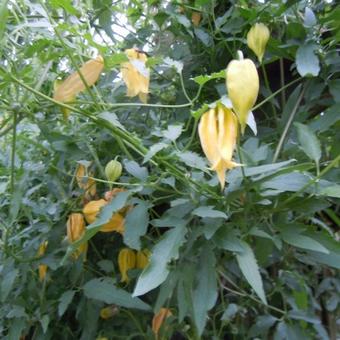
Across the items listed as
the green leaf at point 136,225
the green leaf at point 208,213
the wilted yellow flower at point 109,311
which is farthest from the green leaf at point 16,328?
the green leaf at point 208,213

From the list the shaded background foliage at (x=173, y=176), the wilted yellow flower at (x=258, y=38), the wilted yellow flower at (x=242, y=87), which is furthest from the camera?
the wilted yellow flower at (x=258, y=38)

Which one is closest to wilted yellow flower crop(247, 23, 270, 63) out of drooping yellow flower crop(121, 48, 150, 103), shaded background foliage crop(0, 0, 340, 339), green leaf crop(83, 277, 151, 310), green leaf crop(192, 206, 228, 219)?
shaded background foliage crop(0, 0, 340, 339)

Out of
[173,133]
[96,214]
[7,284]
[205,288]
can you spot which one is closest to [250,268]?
[205,288]

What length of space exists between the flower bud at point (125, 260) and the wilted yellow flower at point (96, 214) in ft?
0.15

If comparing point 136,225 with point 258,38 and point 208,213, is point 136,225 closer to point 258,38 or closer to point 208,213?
point 208,213

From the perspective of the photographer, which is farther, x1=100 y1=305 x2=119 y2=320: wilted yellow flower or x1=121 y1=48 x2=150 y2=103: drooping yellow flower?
x1=100 y1=305 x2=119 y2=320: wilted yellow flower

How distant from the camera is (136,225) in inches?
25.5

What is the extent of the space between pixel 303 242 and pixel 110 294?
261 mm

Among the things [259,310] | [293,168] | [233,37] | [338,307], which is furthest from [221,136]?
[338,307]

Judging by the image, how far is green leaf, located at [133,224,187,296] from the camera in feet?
1.75

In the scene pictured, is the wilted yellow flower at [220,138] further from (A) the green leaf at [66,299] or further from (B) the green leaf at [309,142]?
(A) the green leaf at [66,299]

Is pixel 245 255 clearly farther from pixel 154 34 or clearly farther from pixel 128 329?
pixel 154 34

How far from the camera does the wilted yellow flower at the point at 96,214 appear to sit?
2.44 ft

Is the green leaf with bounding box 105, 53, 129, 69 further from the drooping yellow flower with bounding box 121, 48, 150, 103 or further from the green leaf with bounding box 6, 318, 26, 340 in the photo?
the green leaf with bounding box 6, 318, 26, 340
